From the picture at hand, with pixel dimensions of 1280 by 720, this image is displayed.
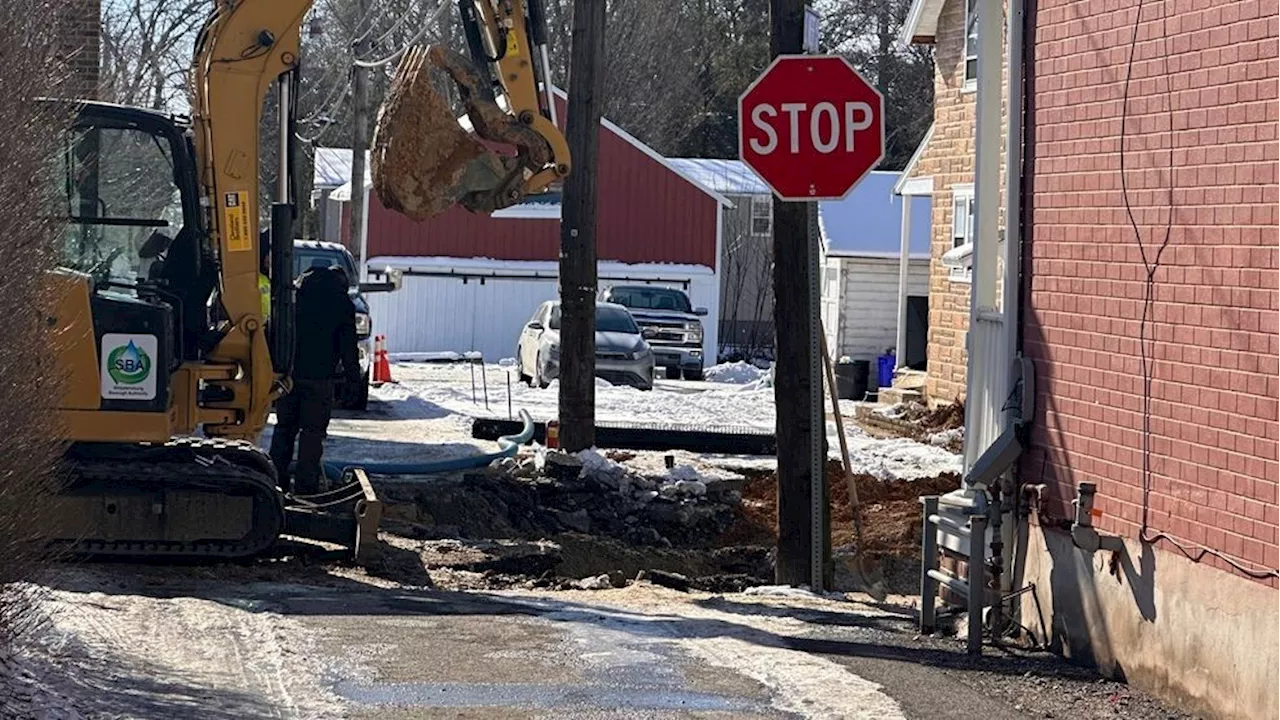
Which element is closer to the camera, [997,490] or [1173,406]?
[1173,406]

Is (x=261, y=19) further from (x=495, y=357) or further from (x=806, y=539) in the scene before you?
(x=495, y=357)

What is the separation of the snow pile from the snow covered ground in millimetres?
3073

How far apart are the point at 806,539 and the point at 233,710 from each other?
18.8 feet

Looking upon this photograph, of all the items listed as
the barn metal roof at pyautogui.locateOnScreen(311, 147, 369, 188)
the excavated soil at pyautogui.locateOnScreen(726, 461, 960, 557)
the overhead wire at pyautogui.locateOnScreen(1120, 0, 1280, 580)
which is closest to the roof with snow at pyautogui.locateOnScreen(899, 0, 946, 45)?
the excavated soil at pyautogui.locateOnScreen(726, 461, 960, 557)

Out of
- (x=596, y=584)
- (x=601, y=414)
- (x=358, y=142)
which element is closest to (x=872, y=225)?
(x=358, y=142)

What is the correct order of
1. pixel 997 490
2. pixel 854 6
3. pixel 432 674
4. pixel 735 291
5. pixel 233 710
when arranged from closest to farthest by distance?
1. pixel 233 710
2. pixel 432 674
3. pixel 997 490
4. pixel 735 291
5. pixel 854 6

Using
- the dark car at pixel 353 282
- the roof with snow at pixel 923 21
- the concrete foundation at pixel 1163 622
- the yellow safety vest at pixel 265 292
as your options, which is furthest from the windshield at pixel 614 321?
the concrete foundation at pixel 1163 622

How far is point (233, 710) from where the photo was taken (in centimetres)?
785

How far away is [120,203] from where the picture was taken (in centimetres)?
1253

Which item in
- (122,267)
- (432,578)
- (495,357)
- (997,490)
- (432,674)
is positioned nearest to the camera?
(432,674)

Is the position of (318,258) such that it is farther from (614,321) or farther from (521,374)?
(521,374)

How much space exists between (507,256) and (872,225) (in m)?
8.54

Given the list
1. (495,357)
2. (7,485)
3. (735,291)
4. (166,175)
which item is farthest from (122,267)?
(735,291)

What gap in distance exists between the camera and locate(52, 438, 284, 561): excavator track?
12430 mm
